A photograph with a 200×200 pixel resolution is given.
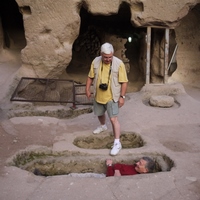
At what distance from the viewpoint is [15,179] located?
9.83 feet

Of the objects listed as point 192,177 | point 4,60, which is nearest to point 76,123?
point 192,177

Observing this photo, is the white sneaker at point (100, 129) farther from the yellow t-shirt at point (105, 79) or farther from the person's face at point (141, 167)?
the person's face at point (141, 167)

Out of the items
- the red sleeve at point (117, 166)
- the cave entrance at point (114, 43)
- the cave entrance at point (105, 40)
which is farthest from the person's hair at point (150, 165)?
the cave entrance at point (105, 40)

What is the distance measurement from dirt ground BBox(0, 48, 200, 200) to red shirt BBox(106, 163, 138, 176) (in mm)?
233

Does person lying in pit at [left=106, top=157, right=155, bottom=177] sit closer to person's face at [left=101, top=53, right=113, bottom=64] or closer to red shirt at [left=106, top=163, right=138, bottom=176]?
red shirt at [left=106, top=163, right=138, bottom=176]

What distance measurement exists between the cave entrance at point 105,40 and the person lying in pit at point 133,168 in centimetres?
643

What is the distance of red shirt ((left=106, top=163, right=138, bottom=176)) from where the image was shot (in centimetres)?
334

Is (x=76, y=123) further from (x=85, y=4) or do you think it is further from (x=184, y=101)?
(x=85, y=4)

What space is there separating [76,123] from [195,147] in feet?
6.59

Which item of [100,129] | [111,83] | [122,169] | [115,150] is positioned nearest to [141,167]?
[122,169]

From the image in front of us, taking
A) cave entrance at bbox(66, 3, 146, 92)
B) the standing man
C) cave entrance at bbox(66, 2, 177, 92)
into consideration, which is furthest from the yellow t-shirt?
cave entrance at bbox(66, 3, 146, 92)

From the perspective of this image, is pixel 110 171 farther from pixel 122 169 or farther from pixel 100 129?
pixel 100 129

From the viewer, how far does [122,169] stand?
11.1 ft

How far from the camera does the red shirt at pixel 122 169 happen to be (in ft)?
A: 11.0
